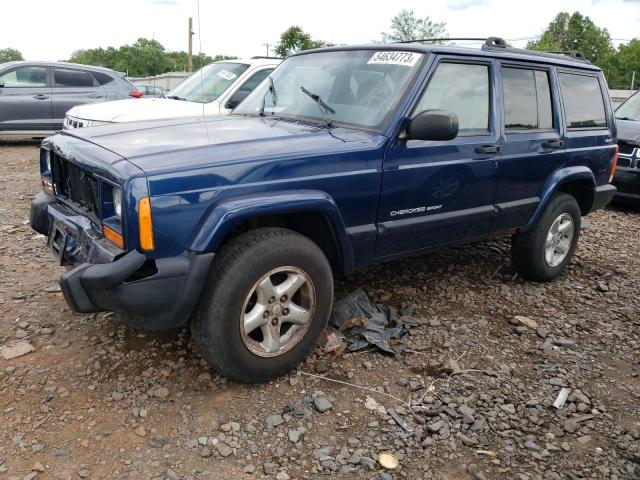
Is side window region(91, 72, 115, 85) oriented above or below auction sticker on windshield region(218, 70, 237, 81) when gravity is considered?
below

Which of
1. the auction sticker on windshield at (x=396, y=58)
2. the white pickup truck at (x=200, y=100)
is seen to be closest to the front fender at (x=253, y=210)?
the auction sticker on windshield at (x=396, y=58)

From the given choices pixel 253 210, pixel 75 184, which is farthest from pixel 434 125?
pixel 75 184

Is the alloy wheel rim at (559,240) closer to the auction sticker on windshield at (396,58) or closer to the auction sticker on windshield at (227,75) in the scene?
the auction sticker on windshield at (396,58)

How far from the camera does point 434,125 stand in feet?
10.4

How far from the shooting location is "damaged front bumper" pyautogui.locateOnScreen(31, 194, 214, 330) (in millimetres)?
2590

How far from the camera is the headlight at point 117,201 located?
267 cm

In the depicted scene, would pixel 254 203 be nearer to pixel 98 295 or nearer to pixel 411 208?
pixel 98 295

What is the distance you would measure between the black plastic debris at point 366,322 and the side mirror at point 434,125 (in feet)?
4.06

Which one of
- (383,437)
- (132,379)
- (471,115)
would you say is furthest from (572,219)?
(132,379)

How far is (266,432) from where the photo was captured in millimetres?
2736

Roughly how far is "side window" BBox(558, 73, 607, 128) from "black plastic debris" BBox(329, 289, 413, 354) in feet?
7.38

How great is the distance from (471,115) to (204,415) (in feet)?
8.60

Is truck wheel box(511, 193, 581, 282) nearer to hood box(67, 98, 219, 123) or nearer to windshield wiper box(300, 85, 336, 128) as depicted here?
windshield wiper box(300, 85, 336, 128)

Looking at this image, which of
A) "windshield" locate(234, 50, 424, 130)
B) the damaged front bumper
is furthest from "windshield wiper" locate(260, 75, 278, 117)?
the damaged front bumper
